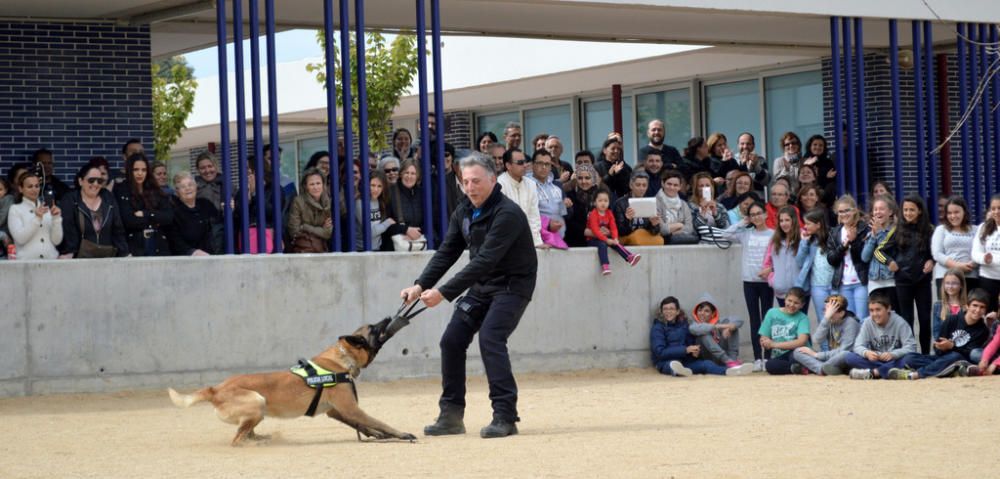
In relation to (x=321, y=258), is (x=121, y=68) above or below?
above

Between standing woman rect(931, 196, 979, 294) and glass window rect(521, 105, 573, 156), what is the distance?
14.6 m

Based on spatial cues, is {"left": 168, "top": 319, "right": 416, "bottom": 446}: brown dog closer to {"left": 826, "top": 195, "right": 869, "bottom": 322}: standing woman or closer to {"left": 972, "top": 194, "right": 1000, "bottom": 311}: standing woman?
{"left": 826, "top": 195, "right": 869, "bottom": 322}: standing woman

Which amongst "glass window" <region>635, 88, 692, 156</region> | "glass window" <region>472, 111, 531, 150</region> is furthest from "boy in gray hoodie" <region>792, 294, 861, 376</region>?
"glass window" <region>472, 111, 531, 150</region>

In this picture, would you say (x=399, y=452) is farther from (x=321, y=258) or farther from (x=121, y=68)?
A: (x=121, y=68)

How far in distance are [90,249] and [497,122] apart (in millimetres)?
18053

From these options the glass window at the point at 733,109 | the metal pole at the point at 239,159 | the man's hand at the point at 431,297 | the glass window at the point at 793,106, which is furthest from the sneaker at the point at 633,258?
the glass window at the point at 733,109

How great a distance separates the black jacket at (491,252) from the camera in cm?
915

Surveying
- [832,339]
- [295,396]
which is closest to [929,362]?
[832,339]

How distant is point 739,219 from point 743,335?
1293 mm

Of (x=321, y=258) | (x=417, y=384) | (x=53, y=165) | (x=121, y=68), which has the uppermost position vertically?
(x=121, y=68)

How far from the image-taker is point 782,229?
48.8 ft

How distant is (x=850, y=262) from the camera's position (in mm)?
14508

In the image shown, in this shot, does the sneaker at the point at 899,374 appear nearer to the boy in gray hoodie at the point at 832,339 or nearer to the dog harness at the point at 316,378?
the boy in gray hoodie at the point at 832,339

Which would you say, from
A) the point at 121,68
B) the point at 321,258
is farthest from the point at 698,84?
the point at 321,258
